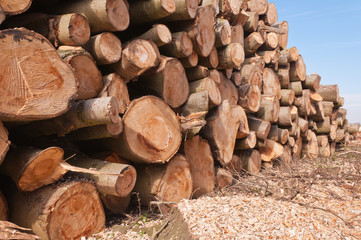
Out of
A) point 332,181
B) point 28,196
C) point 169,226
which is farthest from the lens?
point 332,181

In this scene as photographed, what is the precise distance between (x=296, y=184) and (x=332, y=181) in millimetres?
739

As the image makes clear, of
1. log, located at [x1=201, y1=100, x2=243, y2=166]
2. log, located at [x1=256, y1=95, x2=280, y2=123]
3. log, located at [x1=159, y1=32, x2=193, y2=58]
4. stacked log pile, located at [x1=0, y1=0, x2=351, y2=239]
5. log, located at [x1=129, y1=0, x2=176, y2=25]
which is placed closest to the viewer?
stacked log pile, located at [x1=0, y1=0, x2=351, y2=239]

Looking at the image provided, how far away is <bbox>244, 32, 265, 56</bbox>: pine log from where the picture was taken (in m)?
5.39

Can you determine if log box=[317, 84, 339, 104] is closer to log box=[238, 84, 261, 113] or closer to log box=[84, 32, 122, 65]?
log box=[238, 84, 261, 113]

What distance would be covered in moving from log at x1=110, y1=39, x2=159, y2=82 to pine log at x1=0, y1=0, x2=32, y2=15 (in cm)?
94

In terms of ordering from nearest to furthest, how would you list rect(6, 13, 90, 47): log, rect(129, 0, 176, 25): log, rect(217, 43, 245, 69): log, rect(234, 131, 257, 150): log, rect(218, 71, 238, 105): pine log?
1. rect(6, 13, 90, 47): log
2. rect(129, 0, 176, 25): log
3. rect(217, 43, 245, 69): log
4. rect(218, 71, 238, 105): pine log
5. rect(234, 131, 257, 150): log

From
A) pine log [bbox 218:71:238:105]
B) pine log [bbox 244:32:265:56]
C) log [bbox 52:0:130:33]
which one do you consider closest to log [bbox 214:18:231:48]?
pine log [bbox 218:71:238:105]

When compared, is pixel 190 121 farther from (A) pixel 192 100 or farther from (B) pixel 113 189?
(B) pixel 113 189

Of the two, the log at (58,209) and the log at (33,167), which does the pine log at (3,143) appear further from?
the log at (58,209)

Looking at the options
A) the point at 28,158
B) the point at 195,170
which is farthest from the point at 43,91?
the point at 195,170

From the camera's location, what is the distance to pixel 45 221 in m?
2.25

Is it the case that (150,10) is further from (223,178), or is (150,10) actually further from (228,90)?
(223,178)

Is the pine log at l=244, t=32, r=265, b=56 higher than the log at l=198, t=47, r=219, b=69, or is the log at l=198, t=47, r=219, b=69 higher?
the pine log at l=244, t=32, r=265, b=56

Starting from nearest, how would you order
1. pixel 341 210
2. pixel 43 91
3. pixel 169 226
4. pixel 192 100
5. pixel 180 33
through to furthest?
pixel 43 91 < pixel 169 226 < pixel 341 210 < pixel 180 33 < pixel 192 100
